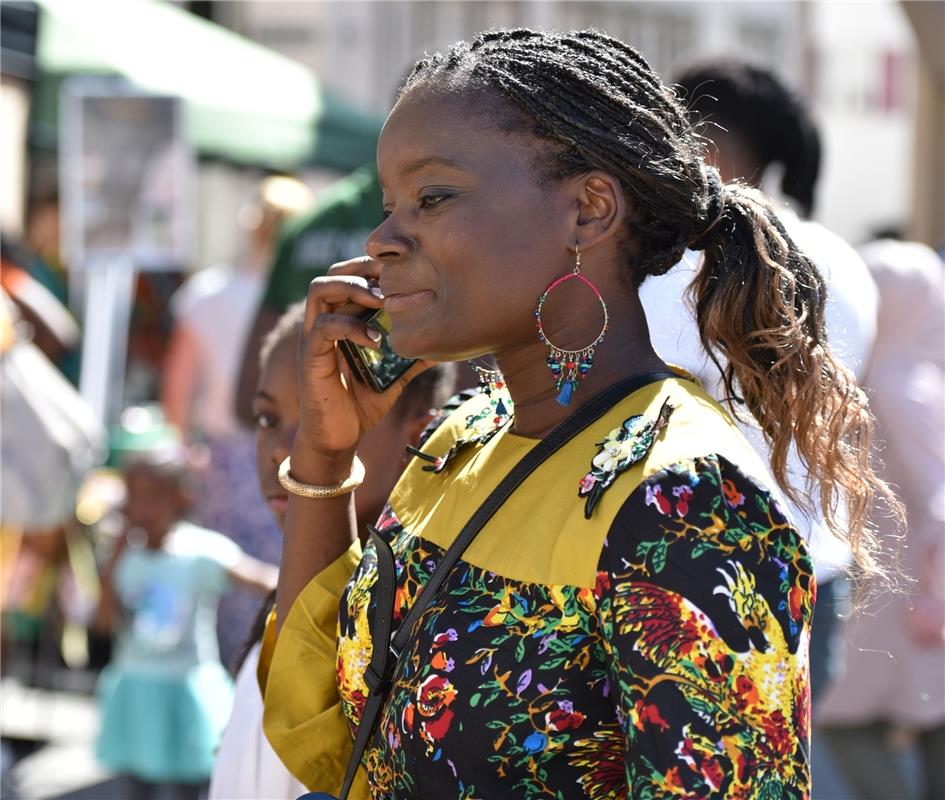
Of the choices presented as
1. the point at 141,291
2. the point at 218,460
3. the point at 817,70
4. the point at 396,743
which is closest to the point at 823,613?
the point at 396,743

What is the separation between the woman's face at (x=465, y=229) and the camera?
159cm

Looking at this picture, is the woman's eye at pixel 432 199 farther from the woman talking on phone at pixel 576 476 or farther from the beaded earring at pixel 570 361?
the beaded earring at pixel 570 361

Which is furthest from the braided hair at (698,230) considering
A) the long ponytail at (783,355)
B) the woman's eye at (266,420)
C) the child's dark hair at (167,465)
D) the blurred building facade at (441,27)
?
the blurred building facade at (441,27)

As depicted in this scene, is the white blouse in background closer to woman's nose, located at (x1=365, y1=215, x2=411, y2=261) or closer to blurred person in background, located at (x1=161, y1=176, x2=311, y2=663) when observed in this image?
woman's nose, located at (x1=365, y1=215, x2=411, y2=261)

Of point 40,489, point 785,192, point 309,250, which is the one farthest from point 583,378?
point 40,489

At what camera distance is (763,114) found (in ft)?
10.2

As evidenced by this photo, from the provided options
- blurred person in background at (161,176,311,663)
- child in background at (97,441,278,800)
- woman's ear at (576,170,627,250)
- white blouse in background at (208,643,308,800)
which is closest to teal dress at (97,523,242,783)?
child in background at (97,441,278,800)

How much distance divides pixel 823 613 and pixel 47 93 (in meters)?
5.15

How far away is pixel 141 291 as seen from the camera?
8602mm

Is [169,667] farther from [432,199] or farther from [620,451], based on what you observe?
[620,451]

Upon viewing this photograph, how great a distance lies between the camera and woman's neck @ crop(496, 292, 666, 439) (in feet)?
5.45

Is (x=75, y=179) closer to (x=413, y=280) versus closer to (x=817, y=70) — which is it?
(x=413, y=280)

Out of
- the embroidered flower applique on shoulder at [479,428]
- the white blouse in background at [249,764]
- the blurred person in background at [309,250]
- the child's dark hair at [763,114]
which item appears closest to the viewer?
the embroidered flower applique on shoulder at [479,428]

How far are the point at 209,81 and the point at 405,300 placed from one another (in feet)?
21.8
